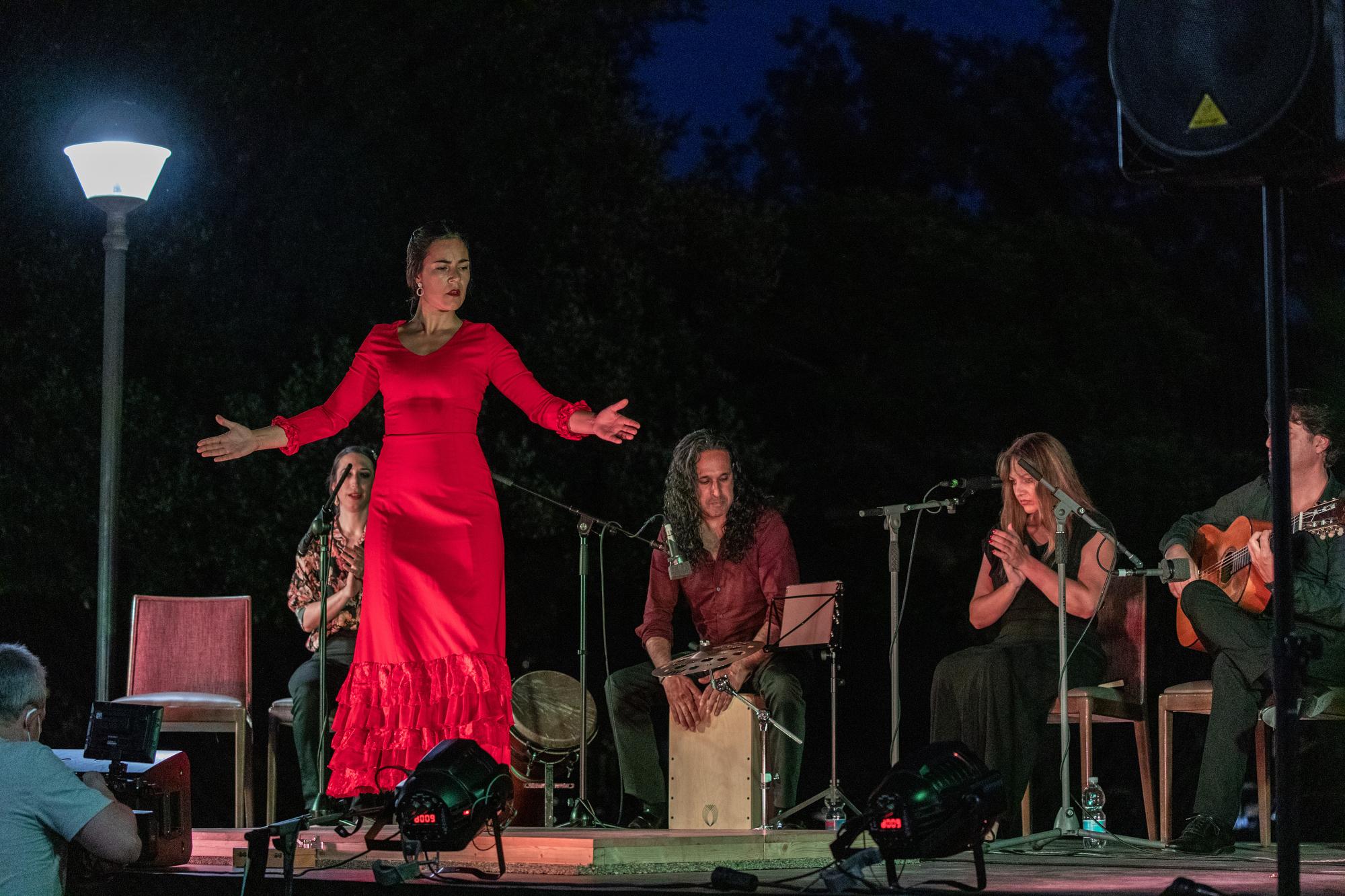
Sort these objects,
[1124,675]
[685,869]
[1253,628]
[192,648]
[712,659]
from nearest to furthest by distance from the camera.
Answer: [685,869]
[1253,628]
[712,659]
[1124,675]
[192,648]

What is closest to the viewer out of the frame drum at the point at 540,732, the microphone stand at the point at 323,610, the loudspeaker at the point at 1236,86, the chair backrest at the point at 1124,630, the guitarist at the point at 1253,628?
the loudspeaker at the point at 1236,86

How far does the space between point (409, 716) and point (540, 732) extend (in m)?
1.32

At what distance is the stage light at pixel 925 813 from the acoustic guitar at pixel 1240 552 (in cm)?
165

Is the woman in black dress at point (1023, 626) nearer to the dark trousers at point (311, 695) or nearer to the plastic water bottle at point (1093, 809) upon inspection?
the plastic water bottle at point (1093, 809)

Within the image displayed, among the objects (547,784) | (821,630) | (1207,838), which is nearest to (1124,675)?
(1207,838)

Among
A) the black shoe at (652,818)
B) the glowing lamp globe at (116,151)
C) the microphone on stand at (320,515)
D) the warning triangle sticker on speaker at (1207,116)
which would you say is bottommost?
the black shoe at (652,818)

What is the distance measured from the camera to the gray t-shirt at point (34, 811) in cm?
306

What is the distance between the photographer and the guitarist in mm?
4500

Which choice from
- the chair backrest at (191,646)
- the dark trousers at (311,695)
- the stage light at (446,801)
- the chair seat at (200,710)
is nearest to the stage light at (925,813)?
the stage light at (446,801)

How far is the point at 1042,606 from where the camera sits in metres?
5.23

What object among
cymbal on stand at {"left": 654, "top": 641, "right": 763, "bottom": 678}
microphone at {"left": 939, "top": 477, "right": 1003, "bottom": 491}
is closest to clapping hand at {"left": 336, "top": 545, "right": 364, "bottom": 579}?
cymbal on stand at {"left": 654, "top": 641, "right": 763, "bottom": 678}

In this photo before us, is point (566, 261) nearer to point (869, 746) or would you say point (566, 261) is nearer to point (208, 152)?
point (208, 152)

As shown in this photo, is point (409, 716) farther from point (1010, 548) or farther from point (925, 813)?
point (1010, 548)

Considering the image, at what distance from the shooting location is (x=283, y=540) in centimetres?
822
